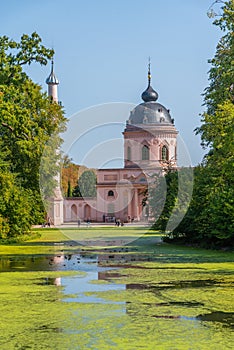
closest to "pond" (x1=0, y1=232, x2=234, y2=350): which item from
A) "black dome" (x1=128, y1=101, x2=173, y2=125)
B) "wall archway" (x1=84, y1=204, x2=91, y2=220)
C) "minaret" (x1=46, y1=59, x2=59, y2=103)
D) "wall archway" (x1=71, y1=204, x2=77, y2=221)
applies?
"minaret" (x1=46, y1=59, x2=59, y2=103)

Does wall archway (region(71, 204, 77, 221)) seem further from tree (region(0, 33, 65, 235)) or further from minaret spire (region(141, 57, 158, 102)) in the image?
tree (region(0, 33, 65, 235))

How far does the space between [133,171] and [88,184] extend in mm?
7163

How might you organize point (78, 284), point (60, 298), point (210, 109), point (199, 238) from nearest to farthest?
point (60, 298) → point (78, 284) → point (199, 238) → point (210, 109)

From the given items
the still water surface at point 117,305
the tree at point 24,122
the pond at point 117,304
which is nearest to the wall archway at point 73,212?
the tree at point 24,122

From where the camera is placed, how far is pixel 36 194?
3997cm

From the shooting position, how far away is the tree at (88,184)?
80.6 metres

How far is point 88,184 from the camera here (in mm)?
83312

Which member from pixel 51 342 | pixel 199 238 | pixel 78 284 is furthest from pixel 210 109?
pixel 51 342

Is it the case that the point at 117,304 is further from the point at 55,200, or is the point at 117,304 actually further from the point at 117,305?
the point at 55,200

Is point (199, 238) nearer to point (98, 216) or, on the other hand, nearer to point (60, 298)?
point (60, 298)

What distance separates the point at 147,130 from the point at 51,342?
221 feet

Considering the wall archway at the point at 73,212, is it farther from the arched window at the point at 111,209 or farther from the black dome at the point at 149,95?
the black dome at the point at 149,95

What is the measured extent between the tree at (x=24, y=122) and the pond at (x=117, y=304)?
6.50 meters

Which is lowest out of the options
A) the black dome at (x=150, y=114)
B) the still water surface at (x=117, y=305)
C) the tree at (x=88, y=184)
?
the still water surface at (x=117, y=305)
